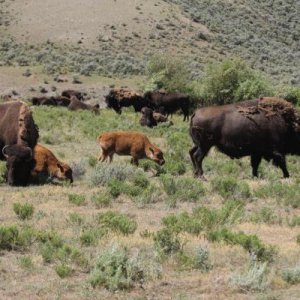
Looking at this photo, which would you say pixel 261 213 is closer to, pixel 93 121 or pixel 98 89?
pixel 93 121

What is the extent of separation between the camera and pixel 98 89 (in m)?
55.1

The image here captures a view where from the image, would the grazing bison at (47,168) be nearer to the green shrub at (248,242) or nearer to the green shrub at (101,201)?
the green shrub at (101,201)

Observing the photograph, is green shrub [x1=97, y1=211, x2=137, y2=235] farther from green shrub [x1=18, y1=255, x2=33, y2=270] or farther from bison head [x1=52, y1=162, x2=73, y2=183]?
bison head [x1=52, y1=162, x2=73, y2=183]

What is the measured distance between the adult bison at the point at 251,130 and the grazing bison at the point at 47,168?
3.49 metres

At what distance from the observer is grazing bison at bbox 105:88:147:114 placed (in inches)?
1603

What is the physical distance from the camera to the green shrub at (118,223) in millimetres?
9891

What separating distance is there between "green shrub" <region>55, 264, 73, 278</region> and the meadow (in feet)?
0.06

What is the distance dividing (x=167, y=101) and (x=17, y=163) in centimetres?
2604

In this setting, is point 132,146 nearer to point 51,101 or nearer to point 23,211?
point 23,211

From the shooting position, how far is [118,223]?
32.9ft

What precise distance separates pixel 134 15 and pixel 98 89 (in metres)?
26.3

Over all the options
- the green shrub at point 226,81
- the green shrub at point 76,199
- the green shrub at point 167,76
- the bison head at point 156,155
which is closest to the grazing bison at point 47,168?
the green shrub at point 76,199

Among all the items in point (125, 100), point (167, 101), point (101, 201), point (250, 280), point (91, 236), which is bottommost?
point (125, 100)

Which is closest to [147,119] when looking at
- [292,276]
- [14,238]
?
[14,238]
